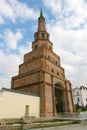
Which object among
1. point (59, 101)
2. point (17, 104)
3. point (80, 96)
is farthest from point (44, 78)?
point (80, 96)

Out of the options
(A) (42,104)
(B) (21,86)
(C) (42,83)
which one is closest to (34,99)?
(A) (42,104)

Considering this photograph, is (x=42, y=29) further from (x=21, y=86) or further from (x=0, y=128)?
(x=0, y=128)

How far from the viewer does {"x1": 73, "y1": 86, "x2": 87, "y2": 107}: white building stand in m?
51.5

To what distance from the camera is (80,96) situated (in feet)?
172

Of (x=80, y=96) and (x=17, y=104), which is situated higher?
(x=80, y=96)

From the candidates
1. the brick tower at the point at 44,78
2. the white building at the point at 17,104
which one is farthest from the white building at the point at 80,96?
the white building at the point at 17,104

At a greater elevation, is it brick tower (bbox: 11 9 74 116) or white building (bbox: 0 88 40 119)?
brick tower (bbox: 11 9 74 116)

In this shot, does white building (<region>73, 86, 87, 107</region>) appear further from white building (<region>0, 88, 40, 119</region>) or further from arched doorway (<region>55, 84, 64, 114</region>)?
white building (<region>0, 88, 40, 119</region>)

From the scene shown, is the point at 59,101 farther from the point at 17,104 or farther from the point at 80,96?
the point at 80,96

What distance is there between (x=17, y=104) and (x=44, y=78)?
7245 millimetres

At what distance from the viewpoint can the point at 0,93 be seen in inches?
752

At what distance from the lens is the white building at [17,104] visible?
762 inches

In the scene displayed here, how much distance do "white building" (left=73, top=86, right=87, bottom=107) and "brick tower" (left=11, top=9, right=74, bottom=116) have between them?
20.3 metres

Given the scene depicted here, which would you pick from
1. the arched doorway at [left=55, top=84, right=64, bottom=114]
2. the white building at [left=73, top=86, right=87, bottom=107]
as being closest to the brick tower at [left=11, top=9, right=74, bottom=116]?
the arched doorway at [left=55, top=84, right=64, bottom=114]
